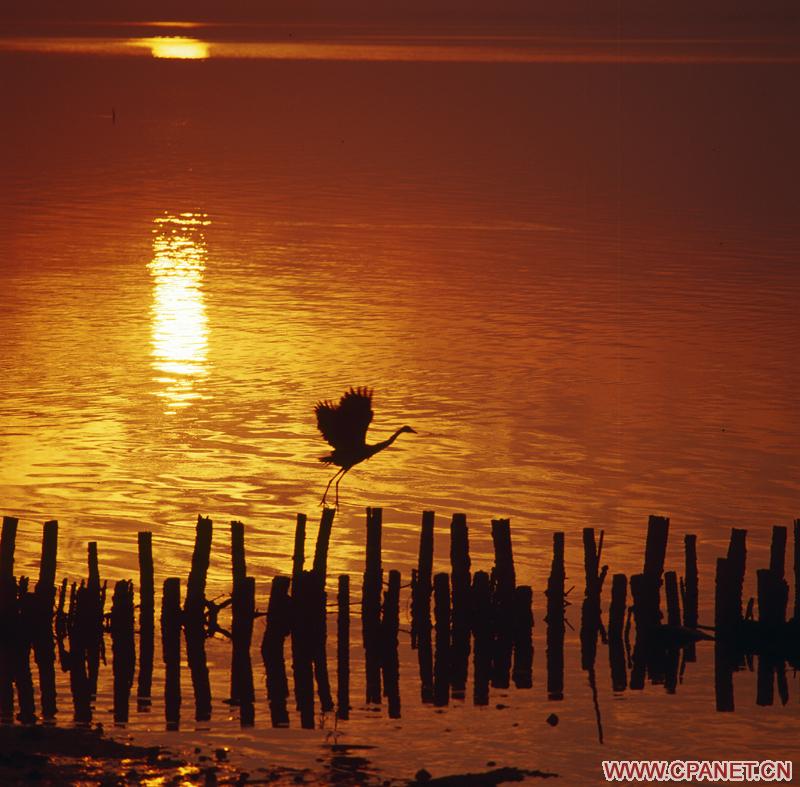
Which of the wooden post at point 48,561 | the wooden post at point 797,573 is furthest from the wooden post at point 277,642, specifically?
the wooden post at point 797,573

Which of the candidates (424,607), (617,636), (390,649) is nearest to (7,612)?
(390,649)

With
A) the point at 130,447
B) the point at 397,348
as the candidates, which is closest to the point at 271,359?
the point at 397,348

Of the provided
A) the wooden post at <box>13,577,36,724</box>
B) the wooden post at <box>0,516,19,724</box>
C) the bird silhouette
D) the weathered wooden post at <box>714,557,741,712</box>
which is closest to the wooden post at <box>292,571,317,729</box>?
the bird silhouette

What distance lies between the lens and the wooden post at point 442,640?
14.9 m

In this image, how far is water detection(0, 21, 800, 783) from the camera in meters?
21.0

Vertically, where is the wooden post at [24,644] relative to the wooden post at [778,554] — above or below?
below

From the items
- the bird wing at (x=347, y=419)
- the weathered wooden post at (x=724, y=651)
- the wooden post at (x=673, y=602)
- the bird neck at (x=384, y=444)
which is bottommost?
the weathered wooden post at (x=724, y=651)

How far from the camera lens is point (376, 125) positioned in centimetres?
10194

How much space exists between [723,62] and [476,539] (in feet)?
608

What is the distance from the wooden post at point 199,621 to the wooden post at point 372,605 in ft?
4.50

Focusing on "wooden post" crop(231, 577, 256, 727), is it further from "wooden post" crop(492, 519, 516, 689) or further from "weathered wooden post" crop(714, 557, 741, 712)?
"weathered wooden post" crop(714, 557, 741, 712)

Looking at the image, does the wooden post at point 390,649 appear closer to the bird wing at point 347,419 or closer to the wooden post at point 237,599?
the wooden post at point 237,599

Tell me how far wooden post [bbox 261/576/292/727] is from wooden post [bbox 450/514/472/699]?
1.44 metres

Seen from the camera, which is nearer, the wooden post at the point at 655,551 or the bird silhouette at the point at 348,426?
the wooden post at the point at 655,551
